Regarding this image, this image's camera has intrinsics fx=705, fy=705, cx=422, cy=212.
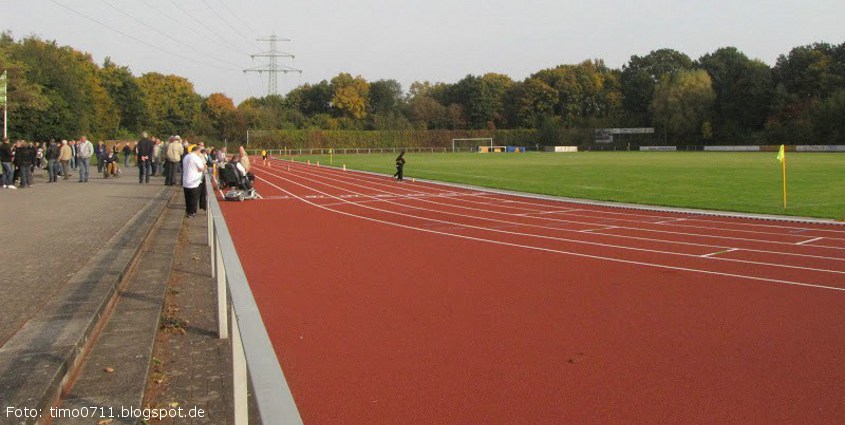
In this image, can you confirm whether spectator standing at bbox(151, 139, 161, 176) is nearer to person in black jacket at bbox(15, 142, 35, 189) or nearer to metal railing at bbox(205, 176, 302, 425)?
person in black jacket at bbox(15, 142, 35, 189)

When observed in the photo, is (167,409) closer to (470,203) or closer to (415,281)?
(415,281)

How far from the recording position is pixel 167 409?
4.55 m

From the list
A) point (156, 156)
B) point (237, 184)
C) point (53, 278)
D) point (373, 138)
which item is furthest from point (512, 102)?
point (53, 278)

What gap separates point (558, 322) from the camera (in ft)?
22.3

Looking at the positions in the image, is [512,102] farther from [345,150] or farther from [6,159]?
[6,159]

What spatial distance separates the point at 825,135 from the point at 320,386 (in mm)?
83079

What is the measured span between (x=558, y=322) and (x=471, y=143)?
9557 centimetres

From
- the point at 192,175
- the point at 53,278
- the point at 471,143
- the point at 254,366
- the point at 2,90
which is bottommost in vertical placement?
the point at 53,278

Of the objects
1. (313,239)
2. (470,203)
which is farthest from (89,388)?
(470,203)

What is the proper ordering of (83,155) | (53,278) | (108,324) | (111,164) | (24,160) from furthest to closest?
(111,164) → (83,155) → (24,160) → (53,278) → (108,324)

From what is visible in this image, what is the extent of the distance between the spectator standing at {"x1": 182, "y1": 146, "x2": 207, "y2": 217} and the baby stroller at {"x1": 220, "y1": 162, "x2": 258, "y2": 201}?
479 centimetres

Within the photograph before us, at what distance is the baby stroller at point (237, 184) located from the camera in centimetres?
2038

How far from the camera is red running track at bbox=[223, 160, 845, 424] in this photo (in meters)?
4.67

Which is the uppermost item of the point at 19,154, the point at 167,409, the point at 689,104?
the point at 689,104
